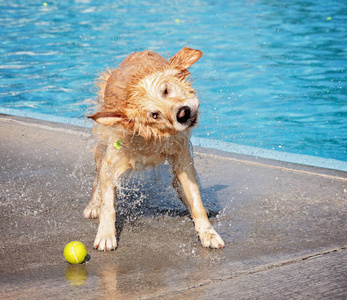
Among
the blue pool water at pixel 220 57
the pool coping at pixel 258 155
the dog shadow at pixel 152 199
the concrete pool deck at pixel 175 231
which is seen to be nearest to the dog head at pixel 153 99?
the dog shadow at pixel 152 199

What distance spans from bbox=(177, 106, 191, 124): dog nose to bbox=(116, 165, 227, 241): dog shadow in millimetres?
1036

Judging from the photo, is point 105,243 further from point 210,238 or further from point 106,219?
point 210,238

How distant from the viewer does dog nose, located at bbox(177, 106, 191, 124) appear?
133 inches

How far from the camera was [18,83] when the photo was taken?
1034cm

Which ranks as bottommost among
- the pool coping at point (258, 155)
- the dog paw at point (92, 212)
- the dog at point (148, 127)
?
the pool coping at point (258, 155)

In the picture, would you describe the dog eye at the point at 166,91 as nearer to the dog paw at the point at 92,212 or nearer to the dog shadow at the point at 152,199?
the dog shadow at the point at 152,199

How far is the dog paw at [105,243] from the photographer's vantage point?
3750 mm

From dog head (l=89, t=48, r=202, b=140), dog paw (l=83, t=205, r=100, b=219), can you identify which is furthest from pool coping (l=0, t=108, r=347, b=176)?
dog head (l=89, t=48, r=202, b=140)

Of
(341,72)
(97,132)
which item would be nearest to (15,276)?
(97,132)

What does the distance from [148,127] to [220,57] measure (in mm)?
8370

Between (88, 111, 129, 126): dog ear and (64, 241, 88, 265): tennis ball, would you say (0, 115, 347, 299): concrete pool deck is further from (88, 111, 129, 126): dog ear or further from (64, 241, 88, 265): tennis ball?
(88, 111, 129, 126): dog ear

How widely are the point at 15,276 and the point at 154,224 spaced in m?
1.27

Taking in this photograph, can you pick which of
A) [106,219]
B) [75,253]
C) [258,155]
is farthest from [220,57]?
[75,253]

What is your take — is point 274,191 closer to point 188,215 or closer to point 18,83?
point 188,215
